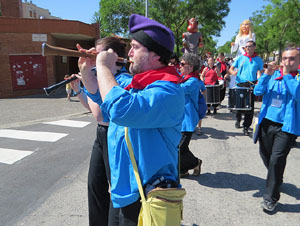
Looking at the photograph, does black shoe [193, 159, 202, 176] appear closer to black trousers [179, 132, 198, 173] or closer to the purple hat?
black trousers [179, 132, 198, 173]

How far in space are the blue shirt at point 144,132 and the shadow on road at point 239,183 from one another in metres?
2.41

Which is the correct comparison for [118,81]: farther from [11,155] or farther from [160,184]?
[11,155]

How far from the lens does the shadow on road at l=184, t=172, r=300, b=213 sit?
144 inches

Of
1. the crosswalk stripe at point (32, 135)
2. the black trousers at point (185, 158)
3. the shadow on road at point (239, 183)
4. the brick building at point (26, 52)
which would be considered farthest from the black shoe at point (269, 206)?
the brick building at point (26, 52)

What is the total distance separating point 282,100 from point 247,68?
135 inches

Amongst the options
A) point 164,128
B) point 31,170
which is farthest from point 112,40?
point 31,170

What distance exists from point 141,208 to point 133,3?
26.8 meters

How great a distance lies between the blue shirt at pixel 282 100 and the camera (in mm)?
3031

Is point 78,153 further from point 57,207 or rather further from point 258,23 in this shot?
point 258,23

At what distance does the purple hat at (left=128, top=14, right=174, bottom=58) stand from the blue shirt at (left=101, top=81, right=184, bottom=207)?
24cm

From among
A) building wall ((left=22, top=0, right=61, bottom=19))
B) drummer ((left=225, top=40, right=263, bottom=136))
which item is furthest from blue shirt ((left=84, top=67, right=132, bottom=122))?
building wall ((left=22, top=0, right=61, bottom=19))

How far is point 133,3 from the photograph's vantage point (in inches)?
1016

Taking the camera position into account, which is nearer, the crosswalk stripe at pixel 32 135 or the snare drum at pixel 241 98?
the snare drum at pixel 241 98

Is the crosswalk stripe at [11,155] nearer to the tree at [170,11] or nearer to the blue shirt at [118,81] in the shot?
the blue shirt at [118,81]
